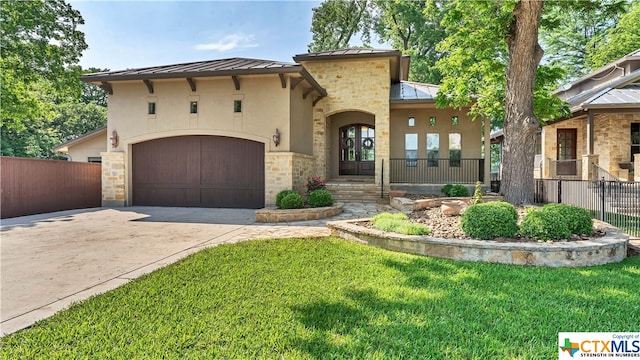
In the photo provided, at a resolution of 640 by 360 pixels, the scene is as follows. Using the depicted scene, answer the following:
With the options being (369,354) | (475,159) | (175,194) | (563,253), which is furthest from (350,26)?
(369,354)

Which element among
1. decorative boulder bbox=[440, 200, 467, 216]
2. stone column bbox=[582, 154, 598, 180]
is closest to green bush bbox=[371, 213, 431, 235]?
decorative boulder bbox=[440, 200, 467, 216]

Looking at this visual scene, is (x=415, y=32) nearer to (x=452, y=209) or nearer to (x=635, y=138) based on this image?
(x=635, y=138)

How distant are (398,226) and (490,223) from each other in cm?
143

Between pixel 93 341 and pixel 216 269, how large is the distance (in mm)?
1762

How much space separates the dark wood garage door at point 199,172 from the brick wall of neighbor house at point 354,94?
10.2 feet

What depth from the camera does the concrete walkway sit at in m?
3.40

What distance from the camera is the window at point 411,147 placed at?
13914 millimetres

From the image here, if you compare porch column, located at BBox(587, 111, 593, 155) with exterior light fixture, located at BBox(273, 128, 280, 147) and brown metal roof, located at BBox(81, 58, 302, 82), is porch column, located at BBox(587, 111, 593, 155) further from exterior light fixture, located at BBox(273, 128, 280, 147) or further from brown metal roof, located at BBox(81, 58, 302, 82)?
exterior light fixture, located at BBox(273, 128, 280, 147)

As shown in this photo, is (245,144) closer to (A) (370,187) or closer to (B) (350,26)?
(A) (370,187)

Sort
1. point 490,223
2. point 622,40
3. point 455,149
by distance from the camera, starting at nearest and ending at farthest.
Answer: point 490,223
point 455,149
point 622,40

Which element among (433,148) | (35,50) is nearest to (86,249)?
(433,148)

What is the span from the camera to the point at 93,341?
2463mm

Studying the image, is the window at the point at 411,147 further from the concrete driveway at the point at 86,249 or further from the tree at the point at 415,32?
the tree at the point at 415,32

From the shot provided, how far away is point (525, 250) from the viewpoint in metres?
4.52
